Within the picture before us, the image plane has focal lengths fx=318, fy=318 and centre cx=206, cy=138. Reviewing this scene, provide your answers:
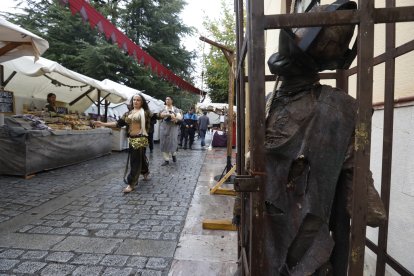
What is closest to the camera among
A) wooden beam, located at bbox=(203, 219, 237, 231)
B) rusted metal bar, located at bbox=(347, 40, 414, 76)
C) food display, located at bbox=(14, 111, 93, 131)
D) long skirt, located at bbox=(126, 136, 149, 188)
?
rusted metal bar, located at bbox=(347, 40, 414, 76)

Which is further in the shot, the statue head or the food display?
the food display

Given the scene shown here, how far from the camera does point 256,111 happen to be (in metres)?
1.55

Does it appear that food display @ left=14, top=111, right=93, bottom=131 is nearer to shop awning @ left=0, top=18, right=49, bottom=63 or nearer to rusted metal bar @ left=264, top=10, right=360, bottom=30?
shop awning @ left=0, top=18, right=49, bottom=63

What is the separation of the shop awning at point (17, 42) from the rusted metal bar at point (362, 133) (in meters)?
5.80

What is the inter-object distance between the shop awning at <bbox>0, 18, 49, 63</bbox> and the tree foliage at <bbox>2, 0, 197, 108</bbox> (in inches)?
491

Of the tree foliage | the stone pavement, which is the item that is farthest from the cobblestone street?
the tree foliage

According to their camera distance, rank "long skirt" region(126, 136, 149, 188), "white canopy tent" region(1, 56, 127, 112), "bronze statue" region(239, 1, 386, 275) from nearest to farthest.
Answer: "bronze statue" region(239, 1, 386, 275) → "long skirt" region(126, 136, 149, 188) → "white canopy tent" region(1, 56, 127, 112)

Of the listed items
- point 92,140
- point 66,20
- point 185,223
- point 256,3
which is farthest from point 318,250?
→ point 66,20

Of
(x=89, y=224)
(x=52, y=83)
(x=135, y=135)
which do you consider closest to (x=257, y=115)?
(x=89, y=224)

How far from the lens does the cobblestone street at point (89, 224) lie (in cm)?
325

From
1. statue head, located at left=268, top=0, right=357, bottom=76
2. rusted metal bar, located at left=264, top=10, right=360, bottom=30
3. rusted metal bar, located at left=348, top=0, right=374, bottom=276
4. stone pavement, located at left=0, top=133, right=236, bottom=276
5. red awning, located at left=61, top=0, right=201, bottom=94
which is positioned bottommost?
stone pavement, located at left=0, top=133, right=236, bottom=276

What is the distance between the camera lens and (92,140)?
407 inches

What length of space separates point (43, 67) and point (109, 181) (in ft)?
11.1

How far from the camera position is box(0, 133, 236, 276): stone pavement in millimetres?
3254
